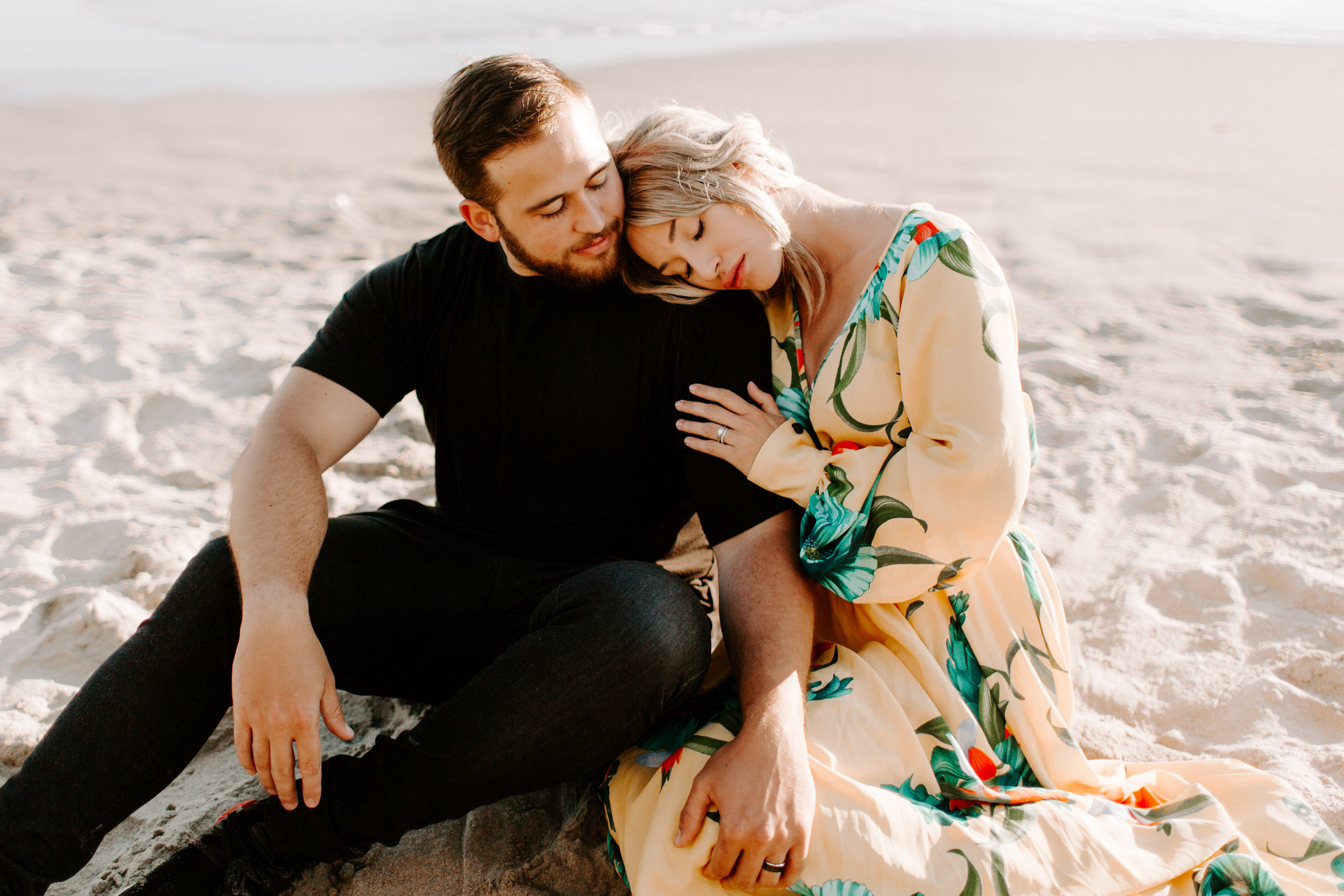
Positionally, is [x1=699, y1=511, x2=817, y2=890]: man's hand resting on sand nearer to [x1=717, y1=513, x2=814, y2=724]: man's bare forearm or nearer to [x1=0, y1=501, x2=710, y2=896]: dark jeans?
[x1=717, y1=513, x2=814, y2=724]: man's bare forearm

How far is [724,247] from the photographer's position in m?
2.05

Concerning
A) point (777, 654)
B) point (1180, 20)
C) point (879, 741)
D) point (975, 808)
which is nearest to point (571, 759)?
point (777, 654)

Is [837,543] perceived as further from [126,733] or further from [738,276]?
[126,733]

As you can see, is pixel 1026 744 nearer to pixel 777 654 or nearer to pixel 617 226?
pixel 777 654

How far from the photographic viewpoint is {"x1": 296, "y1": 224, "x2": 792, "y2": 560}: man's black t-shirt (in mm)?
2133

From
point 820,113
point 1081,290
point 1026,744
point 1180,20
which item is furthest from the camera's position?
point 1180,20

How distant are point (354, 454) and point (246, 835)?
165cm

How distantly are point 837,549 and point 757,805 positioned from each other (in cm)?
51

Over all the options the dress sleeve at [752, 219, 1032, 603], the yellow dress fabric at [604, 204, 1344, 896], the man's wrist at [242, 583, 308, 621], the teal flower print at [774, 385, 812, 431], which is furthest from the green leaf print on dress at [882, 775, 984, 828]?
the man's wrist at [242, 583, 308, 621]

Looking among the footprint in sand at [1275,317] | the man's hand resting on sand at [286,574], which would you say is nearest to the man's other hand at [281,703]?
the man's hand resting on sand at [286,574]

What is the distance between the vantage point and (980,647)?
187 cm

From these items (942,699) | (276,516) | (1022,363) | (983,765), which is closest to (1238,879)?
(983,765)

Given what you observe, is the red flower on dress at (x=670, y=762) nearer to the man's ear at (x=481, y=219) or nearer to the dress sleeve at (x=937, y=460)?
the dress sleeve at (x=937, y=460)

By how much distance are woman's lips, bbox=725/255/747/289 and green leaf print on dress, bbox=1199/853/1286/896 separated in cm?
141
